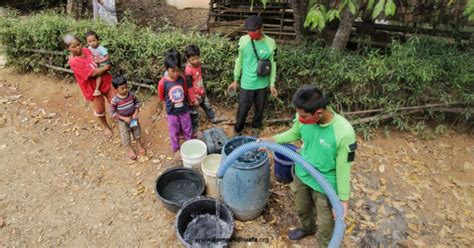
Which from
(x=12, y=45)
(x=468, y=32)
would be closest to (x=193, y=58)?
(x=12, y=45)

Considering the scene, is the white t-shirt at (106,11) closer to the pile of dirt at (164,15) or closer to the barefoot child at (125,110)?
the pile of dirt at (164,15)

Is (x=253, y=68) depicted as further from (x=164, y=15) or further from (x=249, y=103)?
(x=164, y=15)

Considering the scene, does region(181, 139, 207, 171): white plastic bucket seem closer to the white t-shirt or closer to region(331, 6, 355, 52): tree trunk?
region(331, 6, 355, 52): tree trunk

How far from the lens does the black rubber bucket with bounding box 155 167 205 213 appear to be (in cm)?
444

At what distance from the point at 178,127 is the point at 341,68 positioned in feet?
8.72

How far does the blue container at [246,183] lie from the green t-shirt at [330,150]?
568 mm

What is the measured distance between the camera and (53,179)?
188 inches

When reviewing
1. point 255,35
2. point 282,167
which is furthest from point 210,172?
point 255,35

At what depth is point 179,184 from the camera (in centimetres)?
465

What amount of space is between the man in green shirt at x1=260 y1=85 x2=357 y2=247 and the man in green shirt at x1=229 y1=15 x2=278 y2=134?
5.85 feet

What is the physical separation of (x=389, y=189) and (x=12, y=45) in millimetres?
7553

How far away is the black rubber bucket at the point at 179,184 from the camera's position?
4.44 meters

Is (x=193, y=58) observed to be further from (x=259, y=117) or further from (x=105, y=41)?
(x=105, y=41)

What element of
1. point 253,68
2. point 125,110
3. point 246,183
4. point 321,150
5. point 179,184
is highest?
point 253,68
